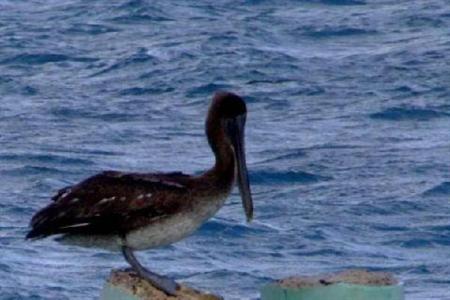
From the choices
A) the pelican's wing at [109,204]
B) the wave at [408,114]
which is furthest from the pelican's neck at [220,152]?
the wave at [408,114]

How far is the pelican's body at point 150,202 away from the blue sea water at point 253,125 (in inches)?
237

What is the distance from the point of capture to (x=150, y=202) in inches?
310

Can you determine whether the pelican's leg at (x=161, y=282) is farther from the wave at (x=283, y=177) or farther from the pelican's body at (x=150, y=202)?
the wave at (x=283, y=177)

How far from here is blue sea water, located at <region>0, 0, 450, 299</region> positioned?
1527 cm

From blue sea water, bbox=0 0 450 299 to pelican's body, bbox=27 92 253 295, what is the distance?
6.03m

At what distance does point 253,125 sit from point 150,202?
12.4m

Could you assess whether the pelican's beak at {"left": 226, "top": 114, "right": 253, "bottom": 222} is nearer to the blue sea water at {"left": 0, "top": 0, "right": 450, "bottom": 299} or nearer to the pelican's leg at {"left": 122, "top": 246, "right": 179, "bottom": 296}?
the pelican's leg at {"left": 122, "top": 246, "right": 179, "bottom": 296}

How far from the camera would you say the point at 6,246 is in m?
15.6

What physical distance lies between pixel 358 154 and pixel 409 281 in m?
4.59

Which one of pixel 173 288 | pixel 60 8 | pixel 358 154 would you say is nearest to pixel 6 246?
pixel 358 154

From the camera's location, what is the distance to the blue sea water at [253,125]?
15273 millimetres

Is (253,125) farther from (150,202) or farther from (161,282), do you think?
(161,282)

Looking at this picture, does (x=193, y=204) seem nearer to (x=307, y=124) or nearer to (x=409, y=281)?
(x=409, y=281)

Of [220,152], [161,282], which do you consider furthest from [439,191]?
[161,282]
